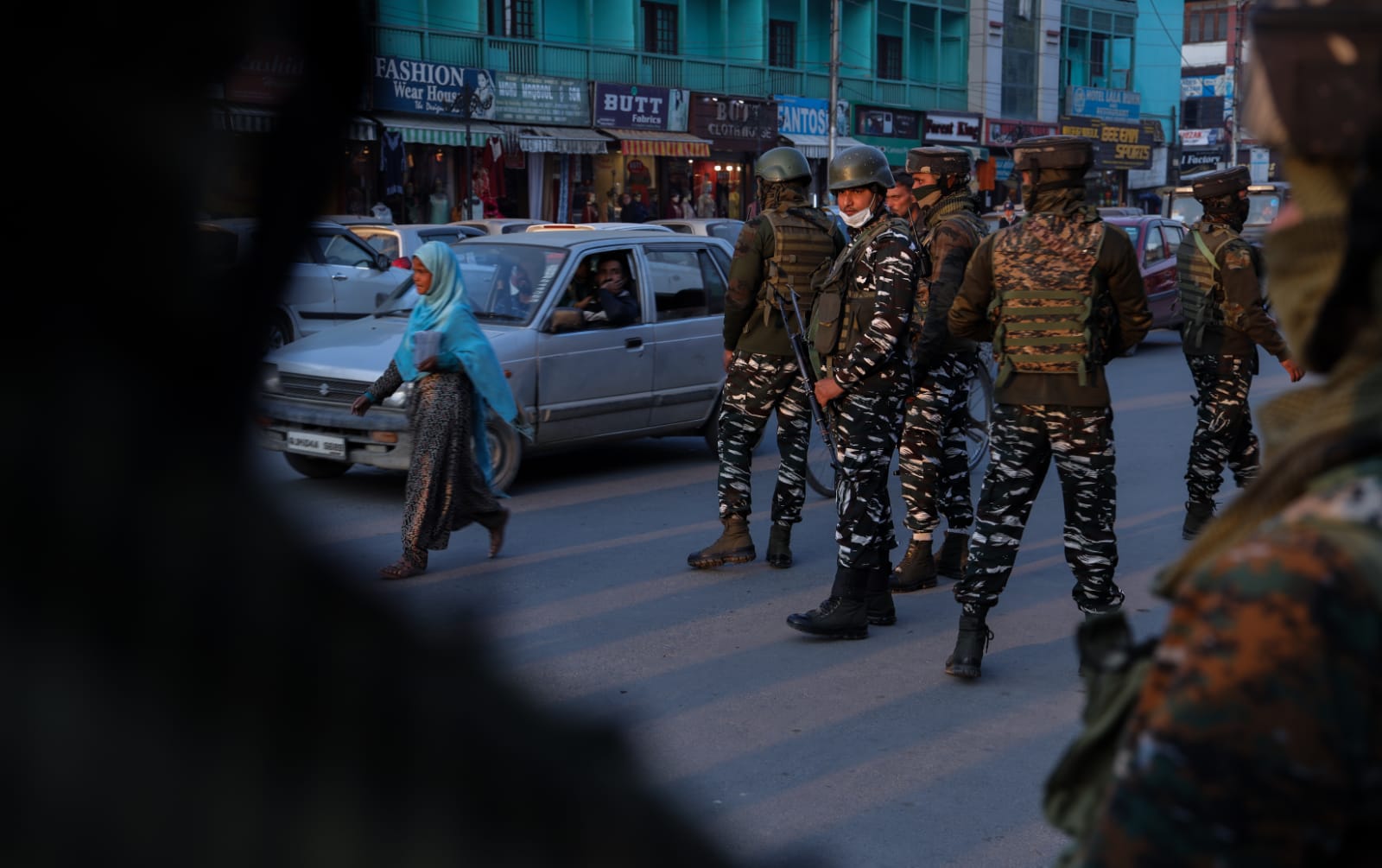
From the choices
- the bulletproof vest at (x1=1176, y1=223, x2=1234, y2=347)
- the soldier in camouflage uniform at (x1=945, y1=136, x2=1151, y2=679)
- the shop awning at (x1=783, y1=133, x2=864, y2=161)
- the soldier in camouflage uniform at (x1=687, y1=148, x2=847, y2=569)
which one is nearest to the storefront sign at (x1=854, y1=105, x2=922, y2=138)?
the shop awning at (x1=783, y1=133, x2=864, y2=161)

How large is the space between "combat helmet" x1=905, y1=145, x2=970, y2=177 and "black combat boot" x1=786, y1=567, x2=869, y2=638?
234cm

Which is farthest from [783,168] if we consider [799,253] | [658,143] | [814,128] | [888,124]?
[888,124]

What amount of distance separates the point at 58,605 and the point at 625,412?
9.08 meters

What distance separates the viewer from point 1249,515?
1.28 meters

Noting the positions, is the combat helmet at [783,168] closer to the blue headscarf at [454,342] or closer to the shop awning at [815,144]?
the blue headscarf at [454,342]

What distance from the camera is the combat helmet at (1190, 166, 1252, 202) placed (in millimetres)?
8078

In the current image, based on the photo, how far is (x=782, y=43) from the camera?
120 ft

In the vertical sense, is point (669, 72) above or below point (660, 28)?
below

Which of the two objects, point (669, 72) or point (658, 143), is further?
point (669, 72)

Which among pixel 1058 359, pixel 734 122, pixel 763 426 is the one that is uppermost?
pixel 734 122

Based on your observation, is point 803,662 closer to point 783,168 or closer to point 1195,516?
point 783,168

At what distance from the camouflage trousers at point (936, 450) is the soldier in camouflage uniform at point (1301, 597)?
19.3 ft

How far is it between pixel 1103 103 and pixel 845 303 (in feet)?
147

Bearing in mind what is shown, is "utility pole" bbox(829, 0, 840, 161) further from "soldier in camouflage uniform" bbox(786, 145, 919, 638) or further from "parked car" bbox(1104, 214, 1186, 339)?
"soldier in camouflage uniform" bbox(786, 145, 919, 638)
